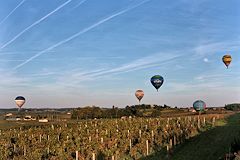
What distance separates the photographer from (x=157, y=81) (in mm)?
61188

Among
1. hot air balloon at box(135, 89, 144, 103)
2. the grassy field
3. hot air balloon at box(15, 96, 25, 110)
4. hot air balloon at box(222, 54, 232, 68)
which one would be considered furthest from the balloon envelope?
the grassy field

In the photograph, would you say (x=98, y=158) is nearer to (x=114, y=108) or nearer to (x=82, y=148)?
(x=82, y=148)

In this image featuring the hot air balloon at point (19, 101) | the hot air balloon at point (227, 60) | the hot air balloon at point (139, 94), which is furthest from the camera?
the hot air balloon at point (19, 101)

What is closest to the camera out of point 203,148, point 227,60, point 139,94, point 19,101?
point 203,148

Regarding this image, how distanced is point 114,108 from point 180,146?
279 feet

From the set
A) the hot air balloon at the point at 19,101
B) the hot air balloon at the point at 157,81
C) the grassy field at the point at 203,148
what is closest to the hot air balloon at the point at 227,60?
the hot air balloon at the point at 157,81

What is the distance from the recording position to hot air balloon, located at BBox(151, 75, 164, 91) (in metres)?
61.1

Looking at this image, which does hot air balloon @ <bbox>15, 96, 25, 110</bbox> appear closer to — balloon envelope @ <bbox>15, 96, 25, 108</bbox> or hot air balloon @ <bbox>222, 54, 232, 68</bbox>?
balloon envelope @ <bbox>15, 96, 25, 108</bbox>

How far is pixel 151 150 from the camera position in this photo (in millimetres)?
31406

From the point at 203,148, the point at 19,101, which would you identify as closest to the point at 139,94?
the point at 19,101

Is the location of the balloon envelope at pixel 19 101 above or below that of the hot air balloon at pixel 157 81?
below

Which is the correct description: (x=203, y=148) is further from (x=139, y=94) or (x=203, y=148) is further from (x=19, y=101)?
(x=19, y=101)

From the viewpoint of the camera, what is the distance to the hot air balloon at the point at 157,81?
2406 inches

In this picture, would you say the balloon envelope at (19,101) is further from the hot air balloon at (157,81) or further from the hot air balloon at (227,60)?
the hot air balloon at (227,60)
